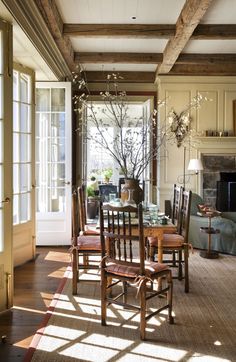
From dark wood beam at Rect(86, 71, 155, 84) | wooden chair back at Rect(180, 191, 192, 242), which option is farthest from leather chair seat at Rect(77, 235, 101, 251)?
dark wood beam at Rect(86, 71, 155, 84)

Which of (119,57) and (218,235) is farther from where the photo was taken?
(119,57)

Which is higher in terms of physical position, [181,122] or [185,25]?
[185,25]

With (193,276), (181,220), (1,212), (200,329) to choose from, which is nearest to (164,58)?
(181,220)

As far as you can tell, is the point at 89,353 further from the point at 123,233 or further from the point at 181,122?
the point at 181,122

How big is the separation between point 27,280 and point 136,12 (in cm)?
326

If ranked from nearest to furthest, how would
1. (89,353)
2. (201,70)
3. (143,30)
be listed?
(89,353), (143,30), (201,70)

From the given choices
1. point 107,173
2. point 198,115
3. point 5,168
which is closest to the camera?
point 5,168

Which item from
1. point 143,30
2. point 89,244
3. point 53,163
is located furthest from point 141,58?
point 89,244

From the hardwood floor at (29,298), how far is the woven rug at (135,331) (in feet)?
0.29

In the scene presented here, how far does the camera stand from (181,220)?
434 centimetres

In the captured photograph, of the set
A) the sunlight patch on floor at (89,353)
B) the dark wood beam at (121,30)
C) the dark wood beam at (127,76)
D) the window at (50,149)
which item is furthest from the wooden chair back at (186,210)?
the dark wood beam at (127,76)

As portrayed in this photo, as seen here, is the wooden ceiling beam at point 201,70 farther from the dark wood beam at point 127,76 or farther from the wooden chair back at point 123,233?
the wooden chair back at point 123,233

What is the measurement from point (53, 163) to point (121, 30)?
2167 mm

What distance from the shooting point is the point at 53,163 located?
604 centimetres
